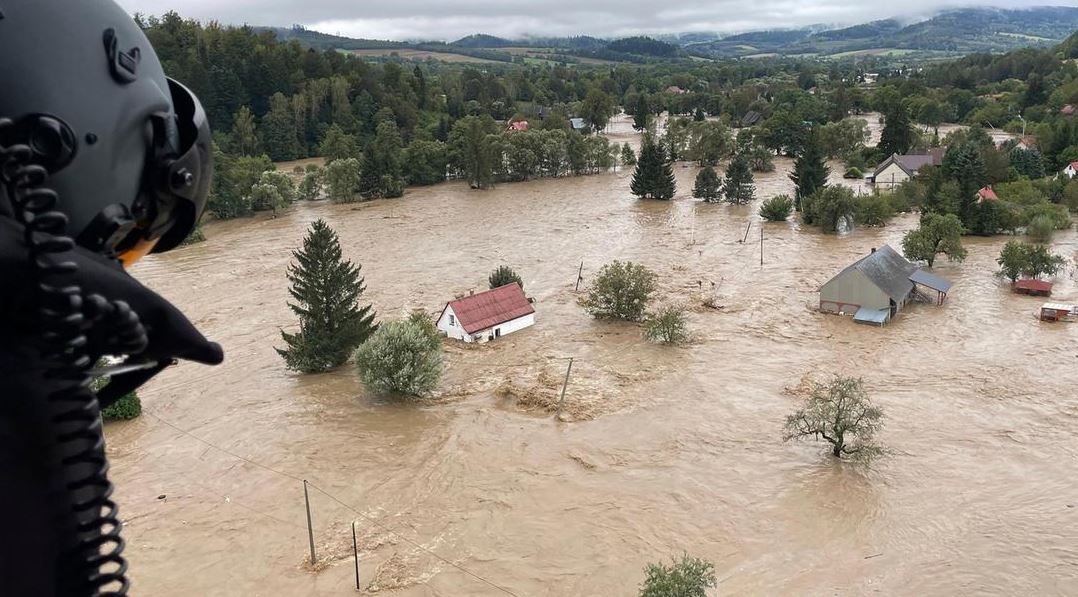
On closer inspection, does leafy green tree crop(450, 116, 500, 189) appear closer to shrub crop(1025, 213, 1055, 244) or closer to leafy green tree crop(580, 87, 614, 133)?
leafy green tree crop(580, 87, 614, 133)

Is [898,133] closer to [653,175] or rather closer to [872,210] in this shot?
[872,210]

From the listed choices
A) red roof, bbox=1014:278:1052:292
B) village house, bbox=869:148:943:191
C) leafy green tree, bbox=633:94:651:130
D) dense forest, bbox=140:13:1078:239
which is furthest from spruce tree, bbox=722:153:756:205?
leafy green tree, bbox=633:94:651:130

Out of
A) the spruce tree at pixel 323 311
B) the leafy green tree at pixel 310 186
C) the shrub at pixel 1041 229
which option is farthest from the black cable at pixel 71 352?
the leafy green tree at pixel 310 186

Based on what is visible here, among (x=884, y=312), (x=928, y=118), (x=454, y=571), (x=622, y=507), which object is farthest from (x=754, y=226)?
(x=928, y=118)

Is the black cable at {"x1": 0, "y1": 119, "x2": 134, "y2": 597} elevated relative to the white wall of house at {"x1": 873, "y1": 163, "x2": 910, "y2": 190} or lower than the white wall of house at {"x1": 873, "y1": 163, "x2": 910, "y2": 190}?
elevated

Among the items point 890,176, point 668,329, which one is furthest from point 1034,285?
point 890,176

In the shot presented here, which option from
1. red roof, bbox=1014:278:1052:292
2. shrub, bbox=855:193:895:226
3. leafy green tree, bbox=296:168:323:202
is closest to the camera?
red roof, bbox=1014:278:1052:292

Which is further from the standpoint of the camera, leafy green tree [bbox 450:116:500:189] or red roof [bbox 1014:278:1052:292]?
leafy green tree [bbox 450:116:500:189]

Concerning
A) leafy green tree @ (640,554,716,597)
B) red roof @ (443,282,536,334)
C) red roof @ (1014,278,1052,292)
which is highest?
leafy green tree @ (640,554,716,597)
